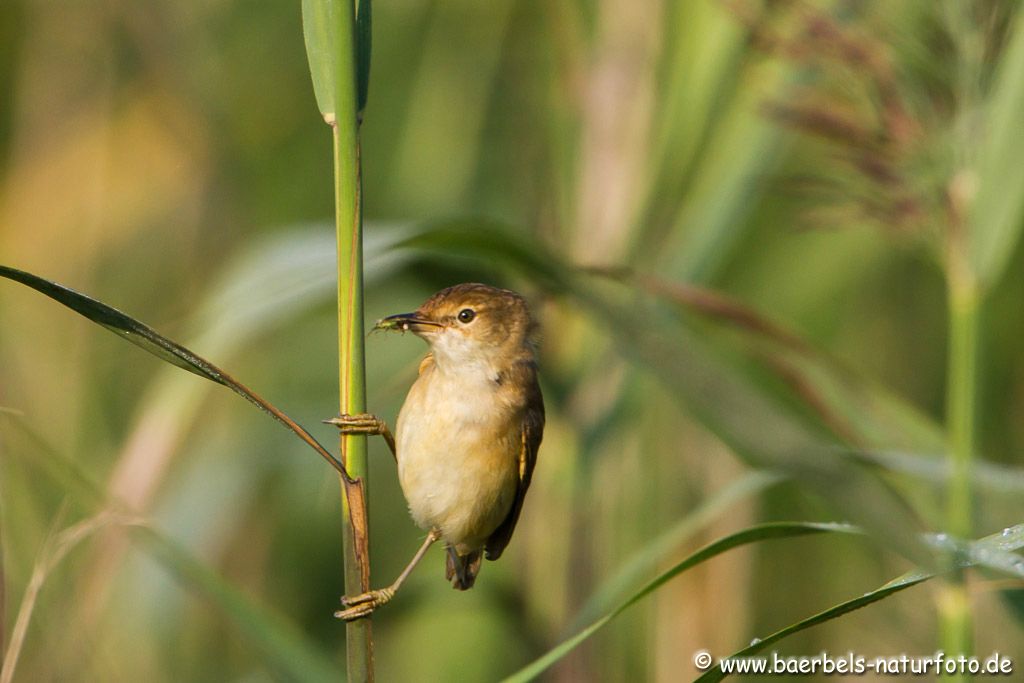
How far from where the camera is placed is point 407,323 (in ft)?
6.77

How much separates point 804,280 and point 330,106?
2.61m

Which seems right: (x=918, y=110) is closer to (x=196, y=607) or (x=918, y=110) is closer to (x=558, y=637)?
(x=558, y=637)

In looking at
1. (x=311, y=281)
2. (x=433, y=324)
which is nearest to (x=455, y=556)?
(x=433, y=324)

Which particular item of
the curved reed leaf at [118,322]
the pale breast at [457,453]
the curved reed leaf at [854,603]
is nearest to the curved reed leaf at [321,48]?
the curved reed leaf at [118,322]

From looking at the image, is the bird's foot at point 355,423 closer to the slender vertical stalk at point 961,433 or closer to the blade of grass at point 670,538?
the slender vertical stalk at point 961,433

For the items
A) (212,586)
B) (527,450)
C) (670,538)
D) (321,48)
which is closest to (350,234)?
(321,48)

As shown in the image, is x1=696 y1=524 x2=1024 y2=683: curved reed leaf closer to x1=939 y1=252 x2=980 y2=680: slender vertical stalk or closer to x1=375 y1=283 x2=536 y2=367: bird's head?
x1=939 y1=252 x2=980 y2=680: slender vertical stalk

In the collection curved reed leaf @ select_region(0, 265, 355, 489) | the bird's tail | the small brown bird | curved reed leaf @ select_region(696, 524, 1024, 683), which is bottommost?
curved reed leaf @ select_region(696, 524, 1024, 683)

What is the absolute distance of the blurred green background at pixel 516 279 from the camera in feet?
7.47

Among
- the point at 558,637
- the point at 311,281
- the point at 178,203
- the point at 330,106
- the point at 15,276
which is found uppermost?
the point at 178,203

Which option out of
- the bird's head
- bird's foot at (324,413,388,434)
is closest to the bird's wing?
the bird's head

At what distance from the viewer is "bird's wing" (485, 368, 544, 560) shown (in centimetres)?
225

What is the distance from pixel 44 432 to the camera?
137 inches

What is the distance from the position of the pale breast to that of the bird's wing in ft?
0.06
